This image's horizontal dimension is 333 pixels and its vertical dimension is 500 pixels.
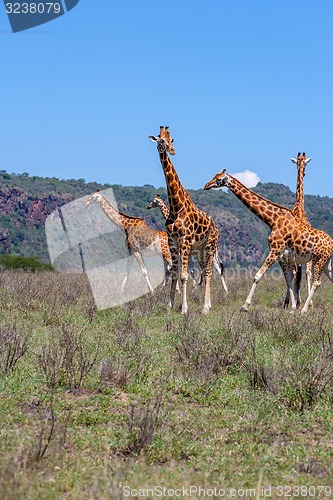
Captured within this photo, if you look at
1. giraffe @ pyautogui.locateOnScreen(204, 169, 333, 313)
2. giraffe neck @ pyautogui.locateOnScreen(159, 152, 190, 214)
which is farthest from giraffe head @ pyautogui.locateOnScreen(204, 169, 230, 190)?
giraffe neck @ pyautogui.locateOnScreen(159, 152, 190, 214)

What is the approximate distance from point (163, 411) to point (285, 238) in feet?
23.5

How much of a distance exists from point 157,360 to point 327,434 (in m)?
2.35

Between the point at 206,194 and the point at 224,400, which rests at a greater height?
the point at 224,400

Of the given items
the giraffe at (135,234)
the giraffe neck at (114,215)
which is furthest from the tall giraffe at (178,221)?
the giraffe neck at (114,215)

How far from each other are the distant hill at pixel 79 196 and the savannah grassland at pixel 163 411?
5173 centimetres

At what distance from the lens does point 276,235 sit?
12.2 m

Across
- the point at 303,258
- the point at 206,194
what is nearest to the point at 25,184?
the point at 206,194

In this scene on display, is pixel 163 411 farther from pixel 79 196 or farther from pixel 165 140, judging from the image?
pixel 79 196

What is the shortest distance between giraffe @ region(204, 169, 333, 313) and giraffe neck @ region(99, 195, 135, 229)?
12.7 ft

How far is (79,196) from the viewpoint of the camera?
74.4 metres

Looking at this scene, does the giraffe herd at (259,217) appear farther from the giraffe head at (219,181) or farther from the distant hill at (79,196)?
the distant hill at (79,196)

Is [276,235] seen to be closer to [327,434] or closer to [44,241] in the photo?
[327,434]

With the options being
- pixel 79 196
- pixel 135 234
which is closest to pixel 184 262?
pixel 135 234

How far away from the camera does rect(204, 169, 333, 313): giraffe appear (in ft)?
40.0
